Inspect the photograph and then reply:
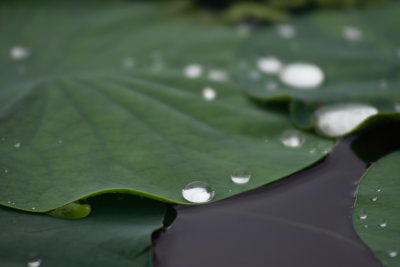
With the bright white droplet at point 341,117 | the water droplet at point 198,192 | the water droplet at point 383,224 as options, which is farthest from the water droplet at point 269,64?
the water droplet at point 383,224

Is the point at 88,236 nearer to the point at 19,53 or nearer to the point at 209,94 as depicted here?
the point at 209,94

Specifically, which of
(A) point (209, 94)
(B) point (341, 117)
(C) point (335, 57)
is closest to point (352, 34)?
(C) point (335, 57)

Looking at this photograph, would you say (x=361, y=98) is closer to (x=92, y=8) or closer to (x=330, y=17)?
(x=330, y=17)

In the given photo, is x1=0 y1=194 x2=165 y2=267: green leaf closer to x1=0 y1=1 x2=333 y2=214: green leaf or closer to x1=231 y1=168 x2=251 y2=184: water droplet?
x1=0 y1=1 x2=333 y2=214: green leaf

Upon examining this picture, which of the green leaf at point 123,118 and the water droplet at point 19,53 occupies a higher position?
the water droplet at point 19,53

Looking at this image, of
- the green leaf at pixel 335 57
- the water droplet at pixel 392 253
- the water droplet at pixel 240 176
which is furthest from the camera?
the green leaf at pixel 335 57

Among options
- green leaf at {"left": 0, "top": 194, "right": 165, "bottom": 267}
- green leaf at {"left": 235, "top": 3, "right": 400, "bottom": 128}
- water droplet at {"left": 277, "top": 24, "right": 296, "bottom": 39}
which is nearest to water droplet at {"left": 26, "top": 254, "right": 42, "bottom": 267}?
green leaf at {"left": 0, "top": 194, "right": 165, "bottom": 267}

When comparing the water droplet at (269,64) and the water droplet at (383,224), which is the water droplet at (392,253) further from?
the water droplet at (269,64)

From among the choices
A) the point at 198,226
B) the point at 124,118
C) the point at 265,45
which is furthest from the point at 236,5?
the point at 198,226
